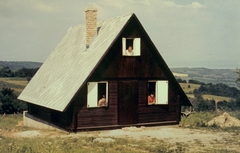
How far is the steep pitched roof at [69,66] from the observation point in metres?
20.8

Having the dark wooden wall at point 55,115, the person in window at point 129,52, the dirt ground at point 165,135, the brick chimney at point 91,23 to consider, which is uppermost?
the brick chimney at point 91,23

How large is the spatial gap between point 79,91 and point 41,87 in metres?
5.79

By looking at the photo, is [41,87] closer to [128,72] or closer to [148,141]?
[128,72]

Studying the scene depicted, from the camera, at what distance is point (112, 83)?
2159 cm

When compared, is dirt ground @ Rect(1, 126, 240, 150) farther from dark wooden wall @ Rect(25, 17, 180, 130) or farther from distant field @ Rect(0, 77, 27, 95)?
distant field @ Rect(0, 77, 27, 95)

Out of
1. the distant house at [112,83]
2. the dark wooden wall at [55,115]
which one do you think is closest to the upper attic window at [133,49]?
the distant house at [112,83]

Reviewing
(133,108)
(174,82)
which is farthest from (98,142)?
(174,82)

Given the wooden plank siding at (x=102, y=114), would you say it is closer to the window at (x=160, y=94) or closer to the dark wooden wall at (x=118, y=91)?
the dark wooden wall at (x=118, y=91)

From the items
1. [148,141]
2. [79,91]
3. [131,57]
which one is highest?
[131,57]

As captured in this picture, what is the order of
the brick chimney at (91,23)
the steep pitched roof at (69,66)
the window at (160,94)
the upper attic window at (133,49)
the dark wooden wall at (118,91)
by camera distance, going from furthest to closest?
1. the brick chimney at (91,23)
2. the window at (160,94)
3. the upper attic window at (133,49)
4. the steep pitched roof at (69,66)
5. the dark wooden wall at (118,91)

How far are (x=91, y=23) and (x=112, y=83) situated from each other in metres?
4.22

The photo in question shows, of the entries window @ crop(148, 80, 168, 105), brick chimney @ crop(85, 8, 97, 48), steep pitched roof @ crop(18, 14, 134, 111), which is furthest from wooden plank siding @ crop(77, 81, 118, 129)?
brick chimney @ crop(85, 8, 97, 48)

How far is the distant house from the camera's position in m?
20.7

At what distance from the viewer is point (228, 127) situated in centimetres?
2258
